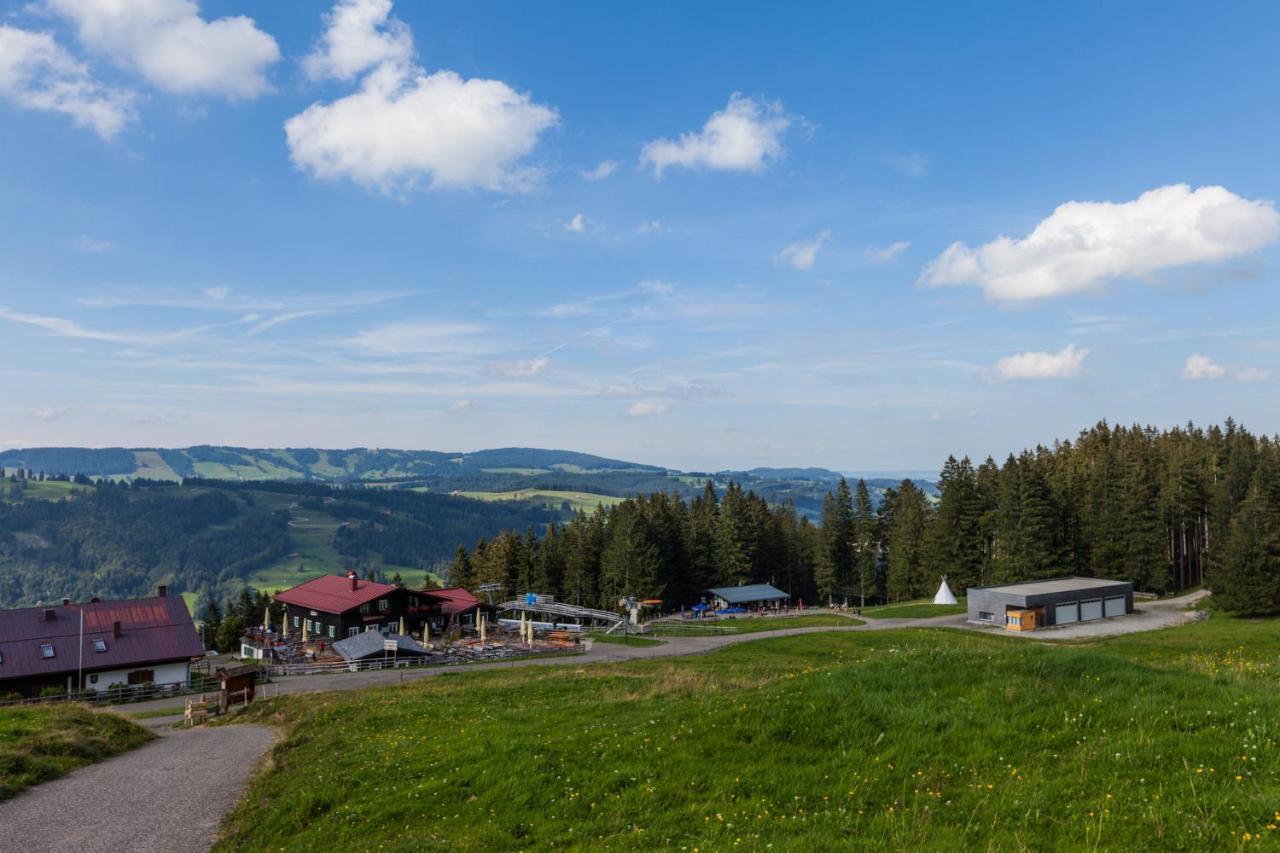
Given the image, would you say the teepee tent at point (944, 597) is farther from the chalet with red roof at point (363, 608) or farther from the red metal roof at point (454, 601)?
the red metal roof at point (454, 601)

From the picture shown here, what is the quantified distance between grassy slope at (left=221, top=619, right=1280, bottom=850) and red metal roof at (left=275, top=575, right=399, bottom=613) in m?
61.3

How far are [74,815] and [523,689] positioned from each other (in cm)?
1633

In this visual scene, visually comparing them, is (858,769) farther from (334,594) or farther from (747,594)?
(747,594)

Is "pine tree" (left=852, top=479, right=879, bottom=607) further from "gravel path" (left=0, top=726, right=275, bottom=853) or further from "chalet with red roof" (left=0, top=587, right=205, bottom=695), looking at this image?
"gravel path" (left=0, top=726, right=275, bottom=853)

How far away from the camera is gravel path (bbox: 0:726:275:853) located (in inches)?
587

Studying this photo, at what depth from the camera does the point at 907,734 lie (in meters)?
12.6

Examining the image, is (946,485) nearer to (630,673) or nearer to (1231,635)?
(1231,635)

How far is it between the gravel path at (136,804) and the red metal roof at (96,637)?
3806 centimetres

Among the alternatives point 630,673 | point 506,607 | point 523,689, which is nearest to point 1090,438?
point 506,607

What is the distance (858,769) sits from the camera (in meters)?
11.7

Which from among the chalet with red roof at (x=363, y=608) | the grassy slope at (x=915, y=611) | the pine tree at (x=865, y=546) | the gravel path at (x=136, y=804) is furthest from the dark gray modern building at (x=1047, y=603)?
the gravel path at (x=136, y=804)

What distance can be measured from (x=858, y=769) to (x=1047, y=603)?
6928cm

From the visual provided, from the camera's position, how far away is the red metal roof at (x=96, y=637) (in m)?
51.2

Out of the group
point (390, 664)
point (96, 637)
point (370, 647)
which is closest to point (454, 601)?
point (370, 647)
